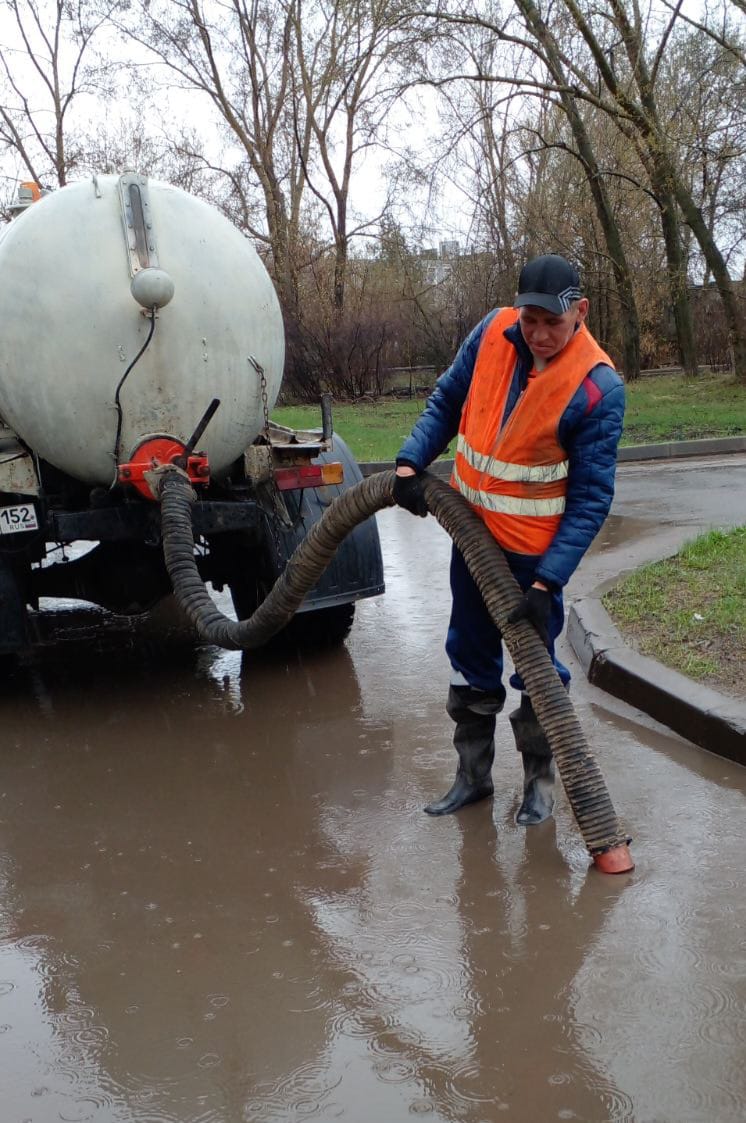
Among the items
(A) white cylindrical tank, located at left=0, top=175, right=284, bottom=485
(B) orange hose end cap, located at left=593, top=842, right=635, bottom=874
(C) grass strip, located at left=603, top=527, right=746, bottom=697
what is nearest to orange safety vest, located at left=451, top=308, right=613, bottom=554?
(B) orange hose end cap, located at left=593, top=842, right=635, bottom=874

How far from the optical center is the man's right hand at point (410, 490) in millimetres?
3855

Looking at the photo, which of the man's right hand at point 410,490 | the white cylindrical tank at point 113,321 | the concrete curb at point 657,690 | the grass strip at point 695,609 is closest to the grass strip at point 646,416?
the grass strip at point 695,609

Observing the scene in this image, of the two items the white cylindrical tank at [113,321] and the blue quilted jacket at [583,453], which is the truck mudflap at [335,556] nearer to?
the white cylindrical tank at [113,321]

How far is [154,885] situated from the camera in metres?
3.50

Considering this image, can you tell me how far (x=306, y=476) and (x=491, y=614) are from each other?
1987 mm

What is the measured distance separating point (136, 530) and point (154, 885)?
194cm

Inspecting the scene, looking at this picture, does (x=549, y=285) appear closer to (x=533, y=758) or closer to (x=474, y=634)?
(x=474, y=634)

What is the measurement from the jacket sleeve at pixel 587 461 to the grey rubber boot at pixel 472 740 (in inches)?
24.3

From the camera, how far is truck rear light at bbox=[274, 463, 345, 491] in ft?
17.6

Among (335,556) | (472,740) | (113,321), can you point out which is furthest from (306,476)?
(472,740)

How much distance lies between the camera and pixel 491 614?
365 cm

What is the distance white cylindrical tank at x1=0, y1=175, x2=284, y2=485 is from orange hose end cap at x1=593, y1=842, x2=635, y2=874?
2586 millimetres

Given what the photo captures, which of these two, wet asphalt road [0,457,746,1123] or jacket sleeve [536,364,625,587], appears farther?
jacket sleeve [536,364,625,587]

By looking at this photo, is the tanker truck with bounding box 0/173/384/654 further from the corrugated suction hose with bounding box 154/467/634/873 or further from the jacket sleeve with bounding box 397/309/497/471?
the jacket sleeve with bounding box 397/309/497/471
